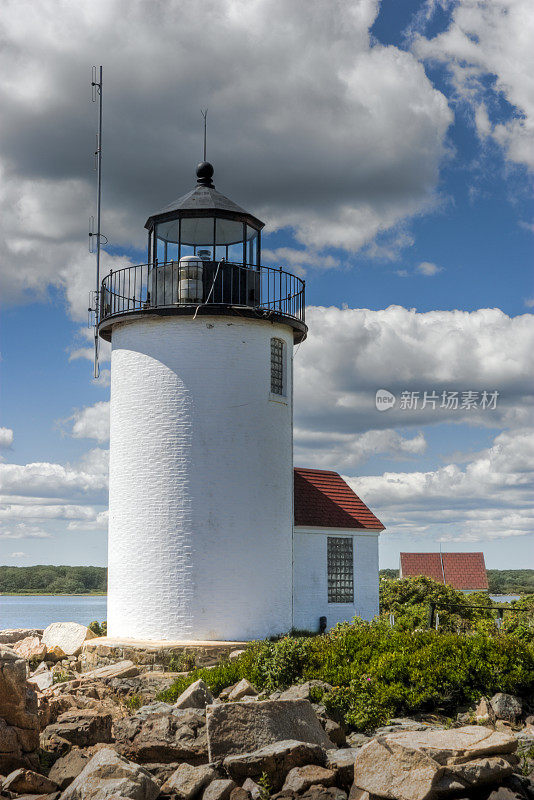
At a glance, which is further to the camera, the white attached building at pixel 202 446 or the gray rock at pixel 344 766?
the white attached building at pixel 202 446

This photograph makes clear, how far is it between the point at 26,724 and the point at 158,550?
769 cm

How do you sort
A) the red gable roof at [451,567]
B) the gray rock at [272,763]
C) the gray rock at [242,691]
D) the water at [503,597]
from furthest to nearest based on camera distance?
the red gable roof at [451,567] → the water at [503,597] → the gray rock at [242,691] → the gray rock at [272,763]

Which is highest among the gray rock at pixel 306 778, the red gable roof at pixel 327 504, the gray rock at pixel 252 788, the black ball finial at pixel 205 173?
the black ball finial at pixel 205 173

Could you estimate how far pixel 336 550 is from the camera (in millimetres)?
22078

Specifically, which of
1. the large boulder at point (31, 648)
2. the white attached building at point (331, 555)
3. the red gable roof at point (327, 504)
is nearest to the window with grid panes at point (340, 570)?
the white attached building at point (331, 555)

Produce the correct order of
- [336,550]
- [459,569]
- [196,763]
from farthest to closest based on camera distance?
[459,569]
[336,550]
[196,763]

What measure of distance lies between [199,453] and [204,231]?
5.75 metres

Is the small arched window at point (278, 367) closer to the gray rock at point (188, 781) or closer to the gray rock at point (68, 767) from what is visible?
the gray rock at point (68, 767)

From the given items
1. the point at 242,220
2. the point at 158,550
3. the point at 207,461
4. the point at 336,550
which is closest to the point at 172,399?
the point at 207,461

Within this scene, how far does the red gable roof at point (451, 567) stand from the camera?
4703 centimetres

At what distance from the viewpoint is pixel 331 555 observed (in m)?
21.9

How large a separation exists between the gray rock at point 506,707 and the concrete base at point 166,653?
6.65m

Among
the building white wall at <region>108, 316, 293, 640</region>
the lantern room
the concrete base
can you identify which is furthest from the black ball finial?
the concrete base

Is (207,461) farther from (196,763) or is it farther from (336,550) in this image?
(196,763)
